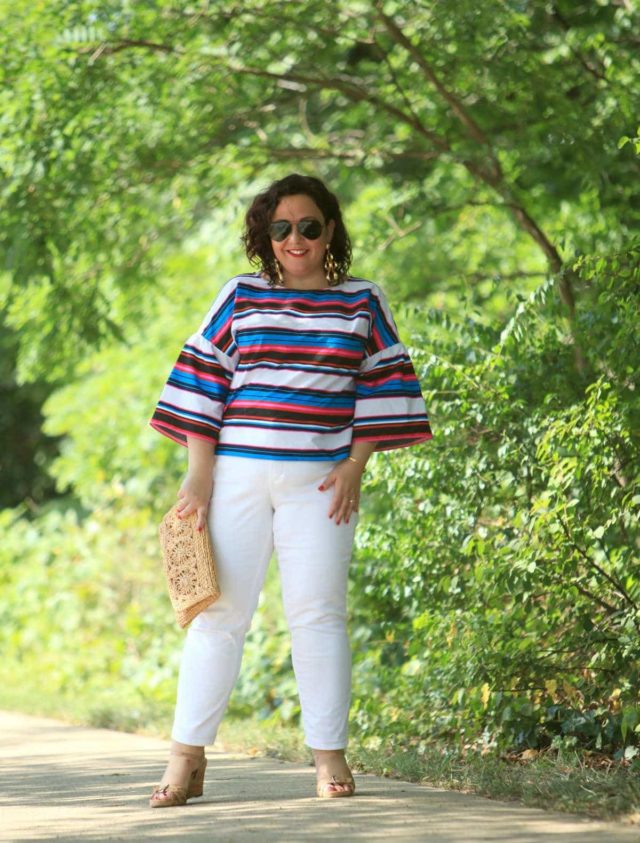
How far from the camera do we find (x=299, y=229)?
12.3ft

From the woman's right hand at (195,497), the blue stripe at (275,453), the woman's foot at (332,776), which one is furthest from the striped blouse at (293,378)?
the woman's foot at (332,776)

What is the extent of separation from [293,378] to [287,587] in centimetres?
61

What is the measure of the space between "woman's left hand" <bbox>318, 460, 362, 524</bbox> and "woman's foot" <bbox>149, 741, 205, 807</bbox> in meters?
0.79

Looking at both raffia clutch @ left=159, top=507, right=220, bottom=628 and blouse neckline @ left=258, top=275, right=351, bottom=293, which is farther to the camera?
blouse neckline @ left=258, top=275, right=351, bottom=293

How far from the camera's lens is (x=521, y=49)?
6.35 meters

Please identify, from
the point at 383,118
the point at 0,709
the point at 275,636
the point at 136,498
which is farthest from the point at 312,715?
the point at 136,498

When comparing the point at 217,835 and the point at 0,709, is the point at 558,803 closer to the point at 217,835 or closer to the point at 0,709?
the point at 217,835

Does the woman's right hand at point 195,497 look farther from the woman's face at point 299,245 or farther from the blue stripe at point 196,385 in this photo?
the woman's face at point 299,245

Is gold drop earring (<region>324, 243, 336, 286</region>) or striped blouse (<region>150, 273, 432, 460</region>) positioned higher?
gold drop earring (<region>324, 243, 336, 286</region>)

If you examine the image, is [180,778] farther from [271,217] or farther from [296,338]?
[271,217]

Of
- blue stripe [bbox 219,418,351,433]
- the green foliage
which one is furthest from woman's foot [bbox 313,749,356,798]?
blue stripe [bbox 219,418,351,433]

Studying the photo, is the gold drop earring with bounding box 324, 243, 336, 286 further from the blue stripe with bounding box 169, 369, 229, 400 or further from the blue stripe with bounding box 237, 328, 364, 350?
the blue stripe with bounding box 169, 369, 229, 400

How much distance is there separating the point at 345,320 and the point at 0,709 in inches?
170

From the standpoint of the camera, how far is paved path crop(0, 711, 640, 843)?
9.86 ft
